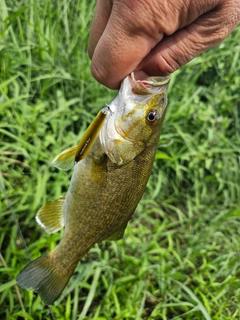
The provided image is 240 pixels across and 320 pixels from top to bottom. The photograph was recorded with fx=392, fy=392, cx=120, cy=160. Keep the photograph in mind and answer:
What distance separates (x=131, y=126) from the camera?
5.62 feet

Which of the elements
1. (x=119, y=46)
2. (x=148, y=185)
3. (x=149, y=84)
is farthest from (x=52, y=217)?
(x=148, y=185)

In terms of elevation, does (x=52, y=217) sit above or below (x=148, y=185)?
above

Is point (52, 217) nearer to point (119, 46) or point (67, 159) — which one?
point (67, 159)

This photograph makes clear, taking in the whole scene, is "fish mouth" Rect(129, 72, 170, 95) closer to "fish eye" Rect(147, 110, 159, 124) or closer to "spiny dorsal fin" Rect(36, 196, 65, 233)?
"fish eye" Rect(147, 110, 159, 124)

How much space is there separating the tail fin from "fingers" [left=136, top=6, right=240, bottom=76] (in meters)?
0.98

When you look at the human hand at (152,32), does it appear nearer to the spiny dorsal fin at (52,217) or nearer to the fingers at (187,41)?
the fingers at (187,41)

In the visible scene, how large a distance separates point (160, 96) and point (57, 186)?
1383mm

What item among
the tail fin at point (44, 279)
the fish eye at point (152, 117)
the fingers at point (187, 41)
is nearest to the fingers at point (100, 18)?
the fingers at point (187, 41)

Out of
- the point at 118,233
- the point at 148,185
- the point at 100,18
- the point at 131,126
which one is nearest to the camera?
the point at 100,18

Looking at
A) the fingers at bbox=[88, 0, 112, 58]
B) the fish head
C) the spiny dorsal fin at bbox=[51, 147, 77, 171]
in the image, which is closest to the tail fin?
the spiny dorsal fin at bbox=[51, 147, 77, 171]

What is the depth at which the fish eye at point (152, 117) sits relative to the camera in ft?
5.56

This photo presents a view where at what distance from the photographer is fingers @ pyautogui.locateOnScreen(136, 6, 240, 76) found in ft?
5.00

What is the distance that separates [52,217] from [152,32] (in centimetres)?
99

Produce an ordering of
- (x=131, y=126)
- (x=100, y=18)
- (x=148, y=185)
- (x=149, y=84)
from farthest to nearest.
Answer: (x=148, y=185), (x=131, y=126), (x=149, y=84), (x=100, y=18)
